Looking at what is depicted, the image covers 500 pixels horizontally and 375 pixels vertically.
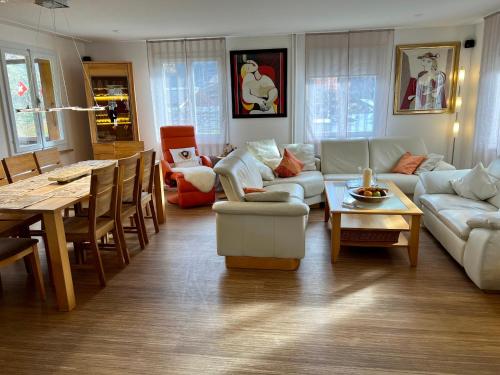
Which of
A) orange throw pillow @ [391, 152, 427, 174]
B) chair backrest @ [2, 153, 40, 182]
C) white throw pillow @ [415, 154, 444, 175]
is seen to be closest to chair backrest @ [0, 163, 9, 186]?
chair backrest @ [2, 153, 40, 182]

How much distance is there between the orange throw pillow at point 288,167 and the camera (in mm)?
4793

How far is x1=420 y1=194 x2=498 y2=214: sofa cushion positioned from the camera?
3.33 m

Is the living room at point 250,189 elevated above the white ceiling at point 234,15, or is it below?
below

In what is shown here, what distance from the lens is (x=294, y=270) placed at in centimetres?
306

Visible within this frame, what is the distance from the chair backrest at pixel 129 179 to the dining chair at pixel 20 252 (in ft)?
2.55

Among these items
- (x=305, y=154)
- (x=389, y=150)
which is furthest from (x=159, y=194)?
(x=389, y=150)

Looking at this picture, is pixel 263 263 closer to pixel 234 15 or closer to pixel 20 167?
pixel 20 167

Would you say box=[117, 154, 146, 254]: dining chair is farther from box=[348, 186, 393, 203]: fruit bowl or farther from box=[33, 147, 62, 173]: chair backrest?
box=[348, 186, 393, 203]: fruit bowl

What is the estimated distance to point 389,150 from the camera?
201 inches

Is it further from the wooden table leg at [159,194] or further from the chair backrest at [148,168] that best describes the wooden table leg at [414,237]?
the wooden table leg at [159,194]

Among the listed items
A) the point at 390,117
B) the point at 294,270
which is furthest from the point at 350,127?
the point at 294,270

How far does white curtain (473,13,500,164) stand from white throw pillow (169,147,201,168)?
4025 millimetres

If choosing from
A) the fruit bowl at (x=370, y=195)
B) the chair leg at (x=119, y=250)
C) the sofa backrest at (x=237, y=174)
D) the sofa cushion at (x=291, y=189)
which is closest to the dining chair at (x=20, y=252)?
the chair leg at (x=119, y=250)

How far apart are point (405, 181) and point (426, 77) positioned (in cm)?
199
